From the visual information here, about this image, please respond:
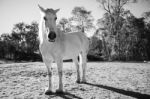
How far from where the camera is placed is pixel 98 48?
24703mm

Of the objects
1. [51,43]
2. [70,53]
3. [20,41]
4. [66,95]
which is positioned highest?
[20,41]

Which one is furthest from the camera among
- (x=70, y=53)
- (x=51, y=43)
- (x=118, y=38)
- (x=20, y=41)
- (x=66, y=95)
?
(x=20, y=41)

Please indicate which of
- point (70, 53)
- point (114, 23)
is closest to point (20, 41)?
point (114, 23)

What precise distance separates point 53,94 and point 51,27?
1.95m

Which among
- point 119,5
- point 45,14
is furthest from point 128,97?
point 119,5

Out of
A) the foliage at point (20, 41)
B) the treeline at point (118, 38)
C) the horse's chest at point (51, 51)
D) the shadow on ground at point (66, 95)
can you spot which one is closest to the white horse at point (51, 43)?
the horse's chest at point (51, 51)

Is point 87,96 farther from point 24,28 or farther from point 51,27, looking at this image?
point 24,28

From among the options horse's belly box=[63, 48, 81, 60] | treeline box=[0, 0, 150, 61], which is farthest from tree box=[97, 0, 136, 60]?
horse's belly box=[63, 48, 81, 60]

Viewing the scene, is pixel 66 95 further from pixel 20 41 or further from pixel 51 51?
pixel 20 41

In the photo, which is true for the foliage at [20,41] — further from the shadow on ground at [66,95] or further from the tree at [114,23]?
the shadow on ground at [66,95]

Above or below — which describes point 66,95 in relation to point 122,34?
below

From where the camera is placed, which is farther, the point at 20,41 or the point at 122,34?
the point at 20,41

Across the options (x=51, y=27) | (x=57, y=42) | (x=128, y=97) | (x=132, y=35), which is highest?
(x=132, y=35)

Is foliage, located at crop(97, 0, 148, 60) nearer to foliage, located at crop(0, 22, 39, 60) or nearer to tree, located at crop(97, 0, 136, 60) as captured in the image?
tree, located at crop(97, 0, 136, 60)
